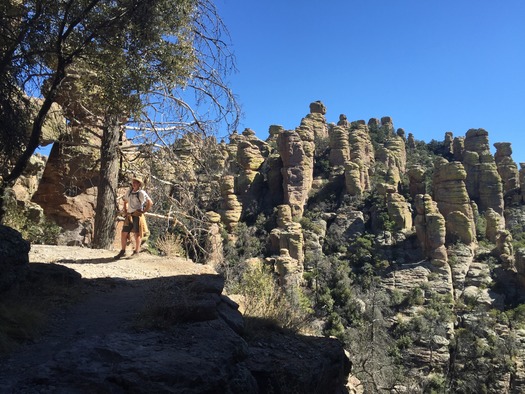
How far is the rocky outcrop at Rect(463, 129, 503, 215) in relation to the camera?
51.6m

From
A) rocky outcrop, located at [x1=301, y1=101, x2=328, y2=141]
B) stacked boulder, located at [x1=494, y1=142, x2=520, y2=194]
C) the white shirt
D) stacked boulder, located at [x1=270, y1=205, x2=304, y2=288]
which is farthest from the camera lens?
rocky outcrop, located at [x1=301, y1=101, x2=328, y2=141]

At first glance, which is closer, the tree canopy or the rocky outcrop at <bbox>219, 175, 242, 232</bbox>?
the tree canopy

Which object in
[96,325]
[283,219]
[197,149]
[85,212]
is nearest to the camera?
[96,325]

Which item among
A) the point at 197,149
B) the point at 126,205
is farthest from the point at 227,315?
the point at 197,149

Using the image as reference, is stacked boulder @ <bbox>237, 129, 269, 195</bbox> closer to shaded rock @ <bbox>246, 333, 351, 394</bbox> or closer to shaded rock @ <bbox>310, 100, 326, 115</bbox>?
shaded rock @ <bbox>310, 100, 326, 115</bbox>

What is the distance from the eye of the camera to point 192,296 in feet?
14.9

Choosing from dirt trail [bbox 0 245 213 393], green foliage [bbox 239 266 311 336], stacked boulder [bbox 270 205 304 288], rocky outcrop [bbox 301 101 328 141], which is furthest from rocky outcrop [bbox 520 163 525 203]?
dirt trail [bbox 0 245 213 393]

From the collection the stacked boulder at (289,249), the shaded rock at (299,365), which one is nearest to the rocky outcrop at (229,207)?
the stacked boulder at (289,249)

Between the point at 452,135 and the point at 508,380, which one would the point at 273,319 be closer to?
the point at 508,380

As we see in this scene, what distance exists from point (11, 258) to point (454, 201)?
44.5 metres

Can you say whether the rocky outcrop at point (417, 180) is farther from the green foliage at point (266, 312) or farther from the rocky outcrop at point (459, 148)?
the green foliage at point (266, 312)

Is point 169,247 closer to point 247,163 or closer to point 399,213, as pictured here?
point 399,213

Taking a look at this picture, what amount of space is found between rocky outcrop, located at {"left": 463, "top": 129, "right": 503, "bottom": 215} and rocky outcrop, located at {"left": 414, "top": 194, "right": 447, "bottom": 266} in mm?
14170

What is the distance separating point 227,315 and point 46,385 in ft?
6.92
